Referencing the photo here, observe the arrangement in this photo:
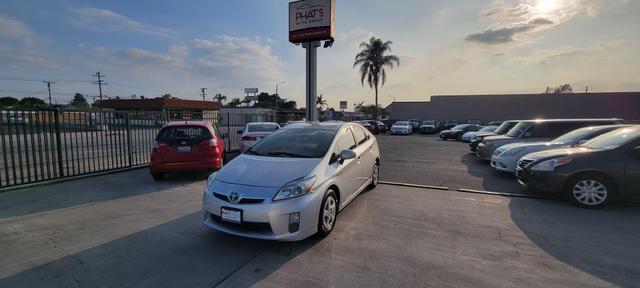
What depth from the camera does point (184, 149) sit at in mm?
7062

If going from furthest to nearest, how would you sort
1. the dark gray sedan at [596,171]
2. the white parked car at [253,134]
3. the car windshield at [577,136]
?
1. the white parked car at [253,134]
2. the car windshield at [577,136]
3. the dark gray sedan at [596,171]

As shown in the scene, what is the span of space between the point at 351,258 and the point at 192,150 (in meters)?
5.16

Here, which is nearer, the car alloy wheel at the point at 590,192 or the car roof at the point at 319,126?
the car alloy wheel at the point at 590,192

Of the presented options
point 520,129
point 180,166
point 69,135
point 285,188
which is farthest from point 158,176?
point 520,129

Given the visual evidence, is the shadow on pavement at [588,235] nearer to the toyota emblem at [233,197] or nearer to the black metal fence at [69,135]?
the toyota emblem at [233,197]

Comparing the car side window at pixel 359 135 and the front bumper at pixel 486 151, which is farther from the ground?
the car side window at pixel 359 135

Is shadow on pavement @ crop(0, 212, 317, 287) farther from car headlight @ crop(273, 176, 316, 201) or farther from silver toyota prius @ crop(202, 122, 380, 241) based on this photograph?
car headlight @ crop(273, 176, 316, 201)

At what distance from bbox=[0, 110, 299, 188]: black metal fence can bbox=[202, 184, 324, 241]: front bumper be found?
18.3ft

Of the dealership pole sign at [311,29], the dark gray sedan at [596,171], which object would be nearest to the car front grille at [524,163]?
the dark gray sedan at [596,171]

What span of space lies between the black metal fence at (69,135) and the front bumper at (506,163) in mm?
7766

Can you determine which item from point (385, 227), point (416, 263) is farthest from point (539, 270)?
point (385, 227)

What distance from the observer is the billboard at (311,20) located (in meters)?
12.7

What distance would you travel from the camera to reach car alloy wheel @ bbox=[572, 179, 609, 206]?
514 centimetres

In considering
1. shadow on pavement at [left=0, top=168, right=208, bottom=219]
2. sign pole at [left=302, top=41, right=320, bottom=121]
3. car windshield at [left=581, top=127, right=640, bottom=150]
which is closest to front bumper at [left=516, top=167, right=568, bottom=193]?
car windshield at [left=581, top=127, right=640, bottom=150]
